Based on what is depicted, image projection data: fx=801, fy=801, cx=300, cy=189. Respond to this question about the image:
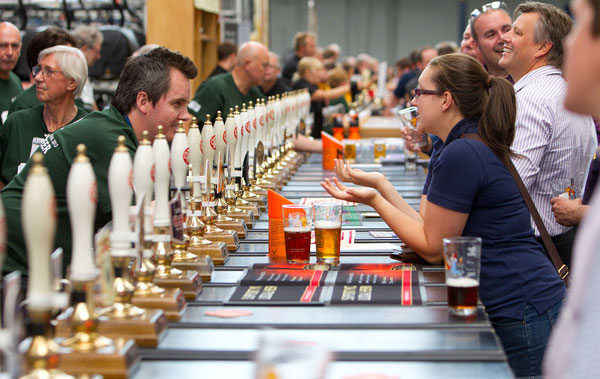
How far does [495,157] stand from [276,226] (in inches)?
25.4

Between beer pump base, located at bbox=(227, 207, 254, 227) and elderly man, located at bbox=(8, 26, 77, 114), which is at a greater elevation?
elderly man, located at bbox=(8, 26, 77, 114)

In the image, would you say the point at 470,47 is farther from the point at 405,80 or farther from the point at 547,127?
the point at 405,80

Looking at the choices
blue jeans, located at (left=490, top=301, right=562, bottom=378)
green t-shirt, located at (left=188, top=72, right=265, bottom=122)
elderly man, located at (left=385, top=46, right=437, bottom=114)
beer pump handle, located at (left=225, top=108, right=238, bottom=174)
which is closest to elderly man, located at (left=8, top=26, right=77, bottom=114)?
green t-shirt, located at (left=188, top=72, right=265, bottom=122)

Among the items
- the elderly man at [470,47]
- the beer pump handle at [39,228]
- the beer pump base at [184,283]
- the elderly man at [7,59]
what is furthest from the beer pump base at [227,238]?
the elderly man at [7,59]

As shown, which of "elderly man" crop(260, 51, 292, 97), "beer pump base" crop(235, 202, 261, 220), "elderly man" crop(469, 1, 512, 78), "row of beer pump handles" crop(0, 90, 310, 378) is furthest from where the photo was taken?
"elderly man" crop(260, 51, 292, 97)

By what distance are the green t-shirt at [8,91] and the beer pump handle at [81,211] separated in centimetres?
418

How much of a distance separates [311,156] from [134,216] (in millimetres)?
4027

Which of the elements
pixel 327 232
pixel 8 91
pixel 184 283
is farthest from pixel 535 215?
pixel 8 91

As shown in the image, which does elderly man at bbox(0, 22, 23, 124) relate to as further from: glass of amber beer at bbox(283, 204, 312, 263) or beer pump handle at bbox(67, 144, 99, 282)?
beer pump handle at bbox(67, 144, 99, 282)

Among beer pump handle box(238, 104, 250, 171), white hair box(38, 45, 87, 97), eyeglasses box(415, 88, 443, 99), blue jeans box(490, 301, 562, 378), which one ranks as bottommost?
blue jeans box(490, 301, 562, 378)

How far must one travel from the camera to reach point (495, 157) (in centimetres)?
222

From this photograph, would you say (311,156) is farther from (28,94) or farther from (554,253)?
(554,253)

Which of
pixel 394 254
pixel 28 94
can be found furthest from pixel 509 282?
pixel 28 94

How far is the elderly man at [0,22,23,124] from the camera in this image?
5.25 m
